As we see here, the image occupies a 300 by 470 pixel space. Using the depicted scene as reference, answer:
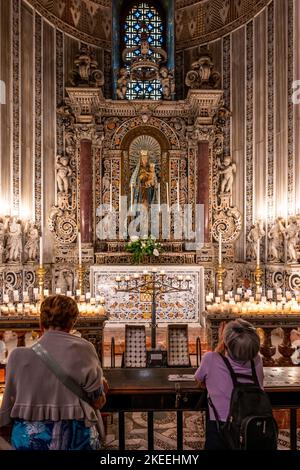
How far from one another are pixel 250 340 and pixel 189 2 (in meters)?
14.9

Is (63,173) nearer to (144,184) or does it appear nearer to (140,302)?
(144,184)

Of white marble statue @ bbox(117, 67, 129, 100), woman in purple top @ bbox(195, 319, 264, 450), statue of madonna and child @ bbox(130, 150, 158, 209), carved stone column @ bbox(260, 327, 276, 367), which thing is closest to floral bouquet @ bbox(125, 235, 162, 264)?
statue of madonna and child @ bbox(130, 150, 158, 209)

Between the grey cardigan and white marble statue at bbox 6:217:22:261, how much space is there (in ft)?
31.3

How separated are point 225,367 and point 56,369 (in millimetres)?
989

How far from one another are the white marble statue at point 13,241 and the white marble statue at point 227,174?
21.4ft

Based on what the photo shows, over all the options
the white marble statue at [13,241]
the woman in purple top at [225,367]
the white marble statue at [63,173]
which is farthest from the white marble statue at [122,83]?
the woman in purple top at [225,367]

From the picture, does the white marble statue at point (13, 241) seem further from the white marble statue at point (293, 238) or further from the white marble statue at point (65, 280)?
the white marble statue at point (293, 238)

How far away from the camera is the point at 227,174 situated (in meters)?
13.8

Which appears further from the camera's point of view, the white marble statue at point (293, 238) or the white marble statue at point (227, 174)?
the white marble statue at point (227, 174)

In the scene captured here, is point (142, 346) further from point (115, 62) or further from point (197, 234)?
point (115, 62)

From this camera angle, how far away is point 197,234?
1366 cm

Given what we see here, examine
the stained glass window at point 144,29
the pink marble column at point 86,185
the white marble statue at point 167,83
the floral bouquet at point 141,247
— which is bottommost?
the floral bouquet at point 141,247

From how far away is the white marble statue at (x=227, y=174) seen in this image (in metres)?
13.8

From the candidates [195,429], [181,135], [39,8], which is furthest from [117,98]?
[195,429]
